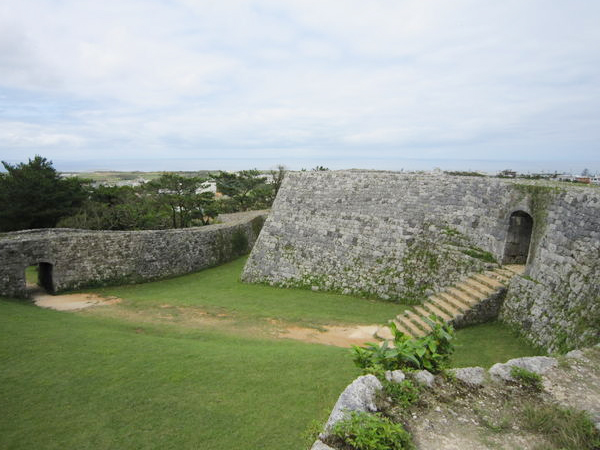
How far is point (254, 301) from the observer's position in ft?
43.2

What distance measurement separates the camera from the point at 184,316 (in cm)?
1178

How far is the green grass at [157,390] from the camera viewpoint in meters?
5.25

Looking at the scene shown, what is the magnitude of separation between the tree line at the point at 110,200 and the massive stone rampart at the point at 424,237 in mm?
14103

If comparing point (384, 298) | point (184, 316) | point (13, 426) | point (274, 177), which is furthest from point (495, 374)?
point (274, 177)

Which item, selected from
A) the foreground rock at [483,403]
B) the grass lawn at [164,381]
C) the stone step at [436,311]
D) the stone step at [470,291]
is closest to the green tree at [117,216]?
the grass lawn at [164,381]

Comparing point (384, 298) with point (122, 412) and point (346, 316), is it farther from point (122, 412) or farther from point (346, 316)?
point (122, 412)

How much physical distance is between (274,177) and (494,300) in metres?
28.5

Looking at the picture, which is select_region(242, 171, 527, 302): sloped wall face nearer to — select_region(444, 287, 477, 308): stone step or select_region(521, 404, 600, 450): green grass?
select_region(444, 287, 477, 308): stone step

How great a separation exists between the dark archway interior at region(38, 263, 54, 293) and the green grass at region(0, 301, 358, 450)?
6361mm

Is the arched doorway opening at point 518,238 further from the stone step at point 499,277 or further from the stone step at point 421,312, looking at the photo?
the stone step at point 421,312

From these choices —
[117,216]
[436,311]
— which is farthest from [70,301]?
[436,311]

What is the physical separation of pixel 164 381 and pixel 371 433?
4765 millimetres

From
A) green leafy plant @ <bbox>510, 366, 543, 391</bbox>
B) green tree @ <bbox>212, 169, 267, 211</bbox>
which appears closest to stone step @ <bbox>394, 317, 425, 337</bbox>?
green leafy plant @ <bbox>510, 366, 543, 391</bbox>

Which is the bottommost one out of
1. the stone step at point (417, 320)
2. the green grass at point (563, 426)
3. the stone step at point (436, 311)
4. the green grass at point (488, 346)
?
the stone step at point (417, 320)
